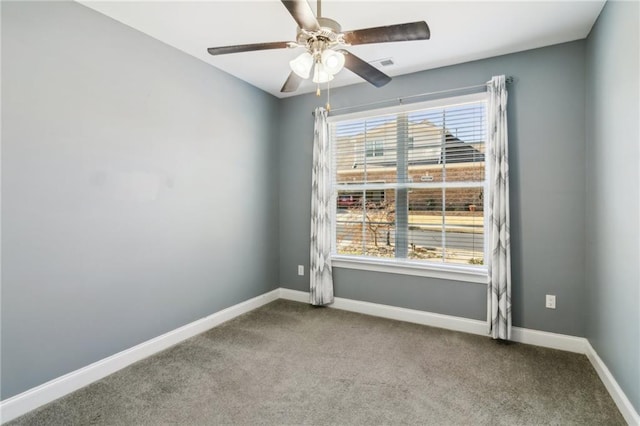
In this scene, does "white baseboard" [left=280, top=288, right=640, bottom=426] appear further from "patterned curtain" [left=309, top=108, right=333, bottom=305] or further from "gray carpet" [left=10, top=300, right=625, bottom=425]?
"patterned curtain" [left=309, top=108, right=333, bottom=305]

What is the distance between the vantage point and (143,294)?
2535 mm

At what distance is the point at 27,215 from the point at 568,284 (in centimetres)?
399

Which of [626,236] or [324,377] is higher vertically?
[626,236]

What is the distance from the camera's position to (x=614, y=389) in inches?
76.3

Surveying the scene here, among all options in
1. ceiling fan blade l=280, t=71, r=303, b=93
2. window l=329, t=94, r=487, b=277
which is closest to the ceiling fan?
ceiling fan blade l=280, t=71, r=303, b=93

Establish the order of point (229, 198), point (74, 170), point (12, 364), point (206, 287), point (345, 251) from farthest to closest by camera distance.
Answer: point (345, 251) < point (229, 198) < point (206, 287) < point (74, 170) < point (12, 364)

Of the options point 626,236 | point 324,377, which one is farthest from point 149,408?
point 626,236

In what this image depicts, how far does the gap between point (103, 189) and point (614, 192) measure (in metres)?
3.48

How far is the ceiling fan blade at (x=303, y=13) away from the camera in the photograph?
1380 mm

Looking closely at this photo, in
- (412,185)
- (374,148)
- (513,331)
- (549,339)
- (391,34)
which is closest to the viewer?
(391,34)

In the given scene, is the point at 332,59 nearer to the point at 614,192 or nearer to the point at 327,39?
the point at 327,39

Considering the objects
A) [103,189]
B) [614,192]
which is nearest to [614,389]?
[614,192]

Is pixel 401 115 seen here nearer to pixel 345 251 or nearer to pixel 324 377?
pixel 345 251

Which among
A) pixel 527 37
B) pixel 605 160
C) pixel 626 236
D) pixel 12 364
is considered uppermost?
pixel 527 37
